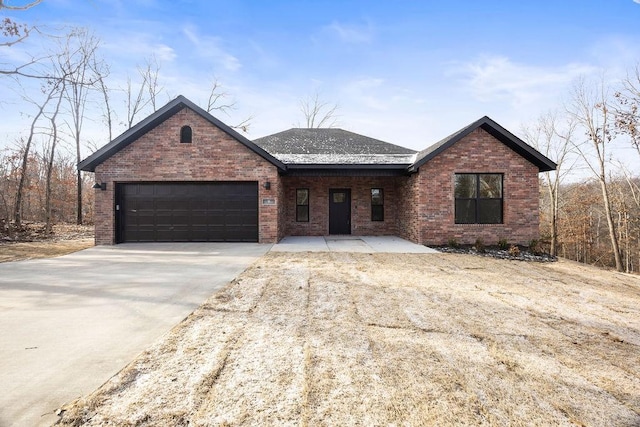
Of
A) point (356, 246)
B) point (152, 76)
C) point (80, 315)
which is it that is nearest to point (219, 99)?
point (152, 76)

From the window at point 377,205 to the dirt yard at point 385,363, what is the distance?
854 cm

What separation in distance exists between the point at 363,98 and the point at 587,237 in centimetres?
2047

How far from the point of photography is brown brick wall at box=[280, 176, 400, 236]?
44.2 feet

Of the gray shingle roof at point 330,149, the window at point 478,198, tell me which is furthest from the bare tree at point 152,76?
the window at point 478,198

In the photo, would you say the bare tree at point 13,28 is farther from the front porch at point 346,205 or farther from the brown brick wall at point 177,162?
the front porch at point 346,205

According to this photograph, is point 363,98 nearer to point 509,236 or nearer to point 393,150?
point 393,150

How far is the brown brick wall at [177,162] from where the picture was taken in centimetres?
1047

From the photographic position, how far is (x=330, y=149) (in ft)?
45.0

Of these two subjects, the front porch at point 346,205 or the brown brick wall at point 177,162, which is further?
the front porch at point 346,205

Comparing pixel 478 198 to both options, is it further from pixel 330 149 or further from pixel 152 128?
pixel 152 128

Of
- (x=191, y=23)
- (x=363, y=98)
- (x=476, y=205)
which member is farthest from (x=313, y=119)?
(x=476, y=205)

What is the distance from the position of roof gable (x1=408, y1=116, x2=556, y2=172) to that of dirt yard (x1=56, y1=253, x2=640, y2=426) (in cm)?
621

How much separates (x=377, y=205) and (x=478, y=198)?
420cm

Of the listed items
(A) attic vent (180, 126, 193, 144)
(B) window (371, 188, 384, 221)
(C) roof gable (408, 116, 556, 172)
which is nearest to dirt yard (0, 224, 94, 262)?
(A) attic vent (180, 126, 193, 144)
